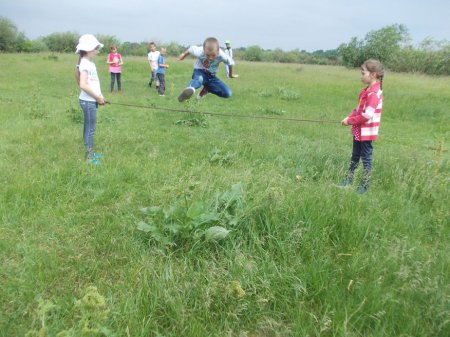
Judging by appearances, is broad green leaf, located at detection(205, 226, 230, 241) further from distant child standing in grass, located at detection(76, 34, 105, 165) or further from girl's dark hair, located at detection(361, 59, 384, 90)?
girl's dark hair, located at detection(361, 59, 384, 90)

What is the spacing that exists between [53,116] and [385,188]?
7442mm

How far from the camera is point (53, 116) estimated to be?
29.0 feet

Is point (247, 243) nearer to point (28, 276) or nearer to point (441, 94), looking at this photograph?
point (28, 276)

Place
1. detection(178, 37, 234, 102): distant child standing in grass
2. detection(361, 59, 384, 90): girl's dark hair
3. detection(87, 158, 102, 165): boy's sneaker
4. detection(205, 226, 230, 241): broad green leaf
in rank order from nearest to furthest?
detection(205, 226, 230, 241): broad green leaf, detection(361, 59, 384, 90): girl's dark hair, detection(87, 158, 102, 165): boy's sneaker, detection(178, 37, 234, 102): distant child standing in grass

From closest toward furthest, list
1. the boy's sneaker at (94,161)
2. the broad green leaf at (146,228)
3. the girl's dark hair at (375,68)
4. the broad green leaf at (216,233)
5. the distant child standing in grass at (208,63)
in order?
the broad green leaf at (216,233) < the broad green leaf at (146,228) < the girl's dark hair at (375,68) < the boy's sneaker at (94,161) < the distant child standing in grass at (208,63)

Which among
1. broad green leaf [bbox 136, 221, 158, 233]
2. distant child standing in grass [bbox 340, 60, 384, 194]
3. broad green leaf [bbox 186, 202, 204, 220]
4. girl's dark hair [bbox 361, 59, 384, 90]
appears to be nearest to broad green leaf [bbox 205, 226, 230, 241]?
broad green leaf [bbox 186, 202, 204, 220]

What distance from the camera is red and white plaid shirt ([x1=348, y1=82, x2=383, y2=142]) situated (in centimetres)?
479

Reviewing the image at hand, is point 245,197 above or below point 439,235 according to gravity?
above

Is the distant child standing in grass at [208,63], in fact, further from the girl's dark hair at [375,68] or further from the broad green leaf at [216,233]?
the broad green leaf at [216,233]

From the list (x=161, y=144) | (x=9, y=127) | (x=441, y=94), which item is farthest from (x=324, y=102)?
(x=9, y=127)

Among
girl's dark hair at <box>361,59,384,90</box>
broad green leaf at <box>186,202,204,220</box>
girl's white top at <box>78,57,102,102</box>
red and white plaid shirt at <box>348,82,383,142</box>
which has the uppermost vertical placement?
girl's dark hair at <box>361,59,384,90</box>

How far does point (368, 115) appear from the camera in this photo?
4.78 metres

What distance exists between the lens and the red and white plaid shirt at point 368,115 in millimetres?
4789

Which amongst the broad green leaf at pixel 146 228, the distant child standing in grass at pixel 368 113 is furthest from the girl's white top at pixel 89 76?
the distant child standing in grass at pixel 368 113
